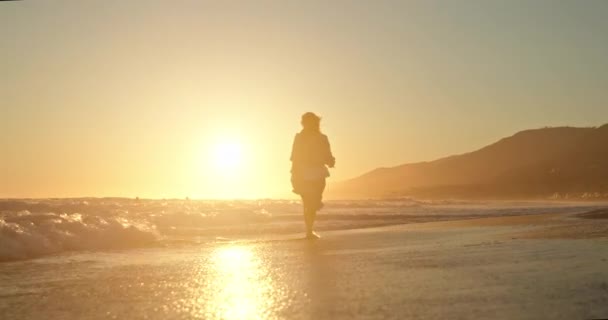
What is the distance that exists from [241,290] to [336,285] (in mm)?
616

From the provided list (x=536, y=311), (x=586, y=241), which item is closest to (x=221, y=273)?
(x=536, y=311)

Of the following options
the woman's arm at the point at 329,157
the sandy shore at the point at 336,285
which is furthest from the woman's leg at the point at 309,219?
the sandy shore at the point at 336,285

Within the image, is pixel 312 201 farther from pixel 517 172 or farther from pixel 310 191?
pixel 517 172

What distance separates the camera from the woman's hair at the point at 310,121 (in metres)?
10.3

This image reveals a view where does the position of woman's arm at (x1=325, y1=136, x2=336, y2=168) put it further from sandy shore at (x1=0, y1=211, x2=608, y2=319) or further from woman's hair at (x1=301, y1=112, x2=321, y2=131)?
sandy shore at (x1=0, y1=211, x2=608, y2=319)

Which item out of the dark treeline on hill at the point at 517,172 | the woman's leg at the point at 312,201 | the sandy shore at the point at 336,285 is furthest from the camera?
the dark treeline on hill at the point at 517,172

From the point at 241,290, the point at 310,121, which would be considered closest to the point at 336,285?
the point at 241,290

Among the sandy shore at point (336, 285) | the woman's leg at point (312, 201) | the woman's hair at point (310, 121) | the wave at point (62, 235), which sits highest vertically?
the woman's hair at point (310, 121)

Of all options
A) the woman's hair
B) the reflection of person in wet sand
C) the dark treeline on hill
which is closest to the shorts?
the reflection of person in wet sand

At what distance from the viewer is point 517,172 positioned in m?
67.6

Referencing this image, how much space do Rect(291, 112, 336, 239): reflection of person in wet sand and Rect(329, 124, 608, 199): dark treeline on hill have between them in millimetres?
40911

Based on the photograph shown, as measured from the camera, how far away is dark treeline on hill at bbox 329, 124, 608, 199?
5709 centimetres

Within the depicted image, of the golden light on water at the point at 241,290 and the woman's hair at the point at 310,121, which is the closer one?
the golden light on water at the point at 241,290

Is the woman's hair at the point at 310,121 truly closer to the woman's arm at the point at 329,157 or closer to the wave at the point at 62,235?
the woman's arm at the point at 329,157
